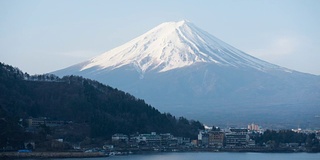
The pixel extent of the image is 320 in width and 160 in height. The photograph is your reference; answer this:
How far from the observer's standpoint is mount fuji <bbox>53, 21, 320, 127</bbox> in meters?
64.6

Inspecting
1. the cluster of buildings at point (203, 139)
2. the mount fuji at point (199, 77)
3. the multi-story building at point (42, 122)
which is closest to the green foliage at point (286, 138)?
the cluster of buildings at point (203, 139)

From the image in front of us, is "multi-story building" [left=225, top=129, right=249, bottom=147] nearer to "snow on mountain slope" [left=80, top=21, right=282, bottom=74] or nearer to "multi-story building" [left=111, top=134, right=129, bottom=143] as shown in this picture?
"multi-story building" [left=111, top=134, right=129, bottom=143]

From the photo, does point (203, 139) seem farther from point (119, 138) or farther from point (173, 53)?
point (173, 53)

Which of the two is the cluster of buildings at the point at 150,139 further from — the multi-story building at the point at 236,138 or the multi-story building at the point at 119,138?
the multi-story building at the point at 236,138

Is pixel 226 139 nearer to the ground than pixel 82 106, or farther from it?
nearer to the ground

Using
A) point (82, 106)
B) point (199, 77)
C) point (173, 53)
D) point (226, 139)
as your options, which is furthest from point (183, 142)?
point (173, 53)

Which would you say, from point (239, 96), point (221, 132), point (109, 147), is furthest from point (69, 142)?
point (239, 96)

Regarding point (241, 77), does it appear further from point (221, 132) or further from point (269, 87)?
point (221, 132)

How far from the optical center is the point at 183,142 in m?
41.2

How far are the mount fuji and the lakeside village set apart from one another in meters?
15.3

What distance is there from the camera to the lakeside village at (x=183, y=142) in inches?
1366

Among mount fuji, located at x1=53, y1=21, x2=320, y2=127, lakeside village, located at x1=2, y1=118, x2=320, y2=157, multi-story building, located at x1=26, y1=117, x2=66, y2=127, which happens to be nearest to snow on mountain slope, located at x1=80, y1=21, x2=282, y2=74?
mount fuji, located at x1=53, y1=21, x2=320, y2=127

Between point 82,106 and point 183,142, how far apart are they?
176 inches

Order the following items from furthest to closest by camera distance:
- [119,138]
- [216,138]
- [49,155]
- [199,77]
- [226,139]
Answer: [199,77] < [226,139] < [216,138] < [119,138] < [49,155]
